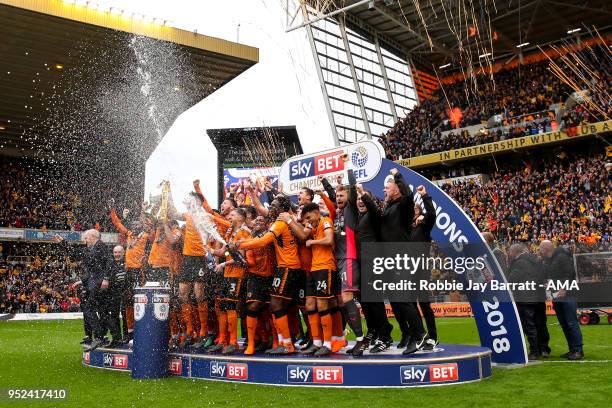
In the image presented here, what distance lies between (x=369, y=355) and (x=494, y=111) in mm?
28139

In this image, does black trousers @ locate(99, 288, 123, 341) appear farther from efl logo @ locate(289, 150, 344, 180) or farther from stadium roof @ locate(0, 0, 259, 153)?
stadium roof @ locate(0, 0, 259, 153)

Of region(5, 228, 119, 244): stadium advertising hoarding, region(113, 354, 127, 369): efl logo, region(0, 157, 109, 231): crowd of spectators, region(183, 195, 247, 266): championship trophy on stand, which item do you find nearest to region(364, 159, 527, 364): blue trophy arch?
region(183, 195, 247, 266): championship trophy on stand

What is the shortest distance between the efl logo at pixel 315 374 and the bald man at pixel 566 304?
351 centimetres

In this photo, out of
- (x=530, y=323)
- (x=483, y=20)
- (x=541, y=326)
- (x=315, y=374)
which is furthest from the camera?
(x=483, y=20)

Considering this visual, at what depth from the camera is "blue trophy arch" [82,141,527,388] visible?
631cm

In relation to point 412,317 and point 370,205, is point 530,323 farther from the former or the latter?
point 370,205

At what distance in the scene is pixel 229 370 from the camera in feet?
23.0

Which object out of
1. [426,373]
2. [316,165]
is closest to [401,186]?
[426,373]

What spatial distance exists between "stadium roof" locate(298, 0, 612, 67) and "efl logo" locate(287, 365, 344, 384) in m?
23.9

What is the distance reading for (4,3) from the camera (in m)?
18.1

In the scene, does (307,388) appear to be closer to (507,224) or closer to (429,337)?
(429,337)

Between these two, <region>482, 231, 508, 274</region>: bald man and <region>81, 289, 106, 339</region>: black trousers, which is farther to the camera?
<region>81, 289, 106, 339</region>: black trousers

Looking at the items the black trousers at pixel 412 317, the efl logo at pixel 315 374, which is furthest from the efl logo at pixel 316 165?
the efl logo at pixel 315 374

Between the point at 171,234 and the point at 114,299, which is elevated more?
the point at 171,234
